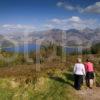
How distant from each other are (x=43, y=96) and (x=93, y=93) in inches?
128

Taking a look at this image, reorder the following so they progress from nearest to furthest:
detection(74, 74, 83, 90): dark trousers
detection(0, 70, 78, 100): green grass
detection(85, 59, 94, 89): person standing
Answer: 1. detection(0, 70, 78, 100): green grass
2. detection(74, 74, 83, 90): dark trousers
3. detection(85, 59, 94, 89): person standing

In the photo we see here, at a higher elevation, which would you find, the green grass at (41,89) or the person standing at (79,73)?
the person standing at (79,73)

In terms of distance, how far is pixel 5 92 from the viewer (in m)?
17.1

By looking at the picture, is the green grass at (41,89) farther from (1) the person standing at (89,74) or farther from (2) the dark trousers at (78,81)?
(1) the person standing at (89,74)

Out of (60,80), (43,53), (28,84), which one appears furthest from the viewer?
(43,53)

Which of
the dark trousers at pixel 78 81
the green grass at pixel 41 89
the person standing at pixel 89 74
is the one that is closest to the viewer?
the green grass at pixel 41 89

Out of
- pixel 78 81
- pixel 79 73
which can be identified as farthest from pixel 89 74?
pixel 78 81

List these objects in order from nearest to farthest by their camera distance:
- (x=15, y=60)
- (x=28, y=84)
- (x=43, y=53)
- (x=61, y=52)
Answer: (x=28, y=84)
(x=15, y=60)
(x=43, y=53)
(x=61, y=52)

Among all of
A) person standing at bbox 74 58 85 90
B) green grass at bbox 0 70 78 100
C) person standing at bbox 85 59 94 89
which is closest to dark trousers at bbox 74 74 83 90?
person standing at bbox 74 58 85 90

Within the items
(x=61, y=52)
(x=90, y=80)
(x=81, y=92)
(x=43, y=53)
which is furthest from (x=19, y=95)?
(x=61, y=52)

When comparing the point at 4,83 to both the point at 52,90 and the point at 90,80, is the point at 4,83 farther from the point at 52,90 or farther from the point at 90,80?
the point at 90,80

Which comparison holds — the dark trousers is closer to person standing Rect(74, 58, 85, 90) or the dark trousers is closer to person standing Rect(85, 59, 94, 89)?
person standing Rect(74, 58, 85, 90)

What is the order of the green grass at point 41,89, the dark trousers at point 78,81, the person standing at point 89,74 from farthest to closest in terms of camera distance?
the person standing at point 89,74 → the dark trousers at point 78,81 → the green grass at point 41,89

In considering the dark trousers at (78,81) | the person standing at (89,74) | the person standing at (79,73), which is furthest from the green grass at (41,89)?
A: the person standing at (89,74)
